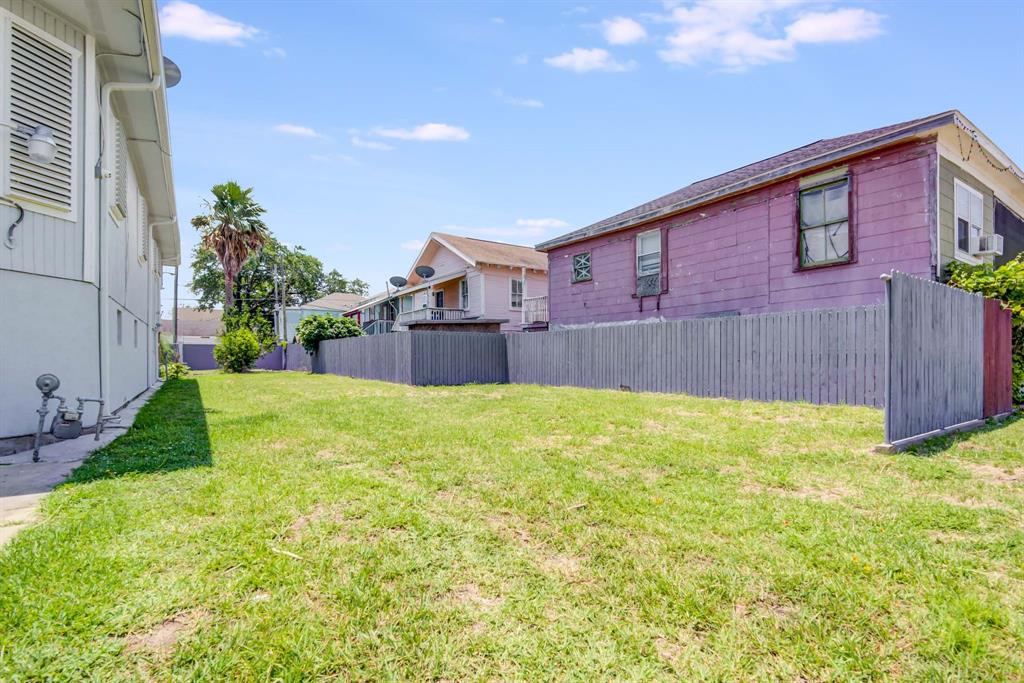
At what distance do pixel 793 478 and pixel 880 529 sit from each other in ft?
3.43

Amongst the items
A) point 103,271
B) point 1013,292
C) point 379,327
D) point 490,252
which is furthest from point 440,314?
point 1013,292

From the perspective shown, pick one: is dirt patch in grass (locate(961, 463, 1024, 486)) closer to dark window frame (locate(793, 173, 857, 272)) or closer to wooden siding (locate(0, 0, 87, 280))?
dark window frame (locate(793, 173, 857, 272))

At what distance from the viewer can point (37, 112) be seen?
4.84m

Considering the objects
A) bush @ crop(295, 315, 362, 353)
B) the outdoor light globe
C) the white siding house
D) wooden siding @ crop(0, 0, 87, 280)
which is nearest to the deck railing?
bush @ crop(295, 315, 362, 353)

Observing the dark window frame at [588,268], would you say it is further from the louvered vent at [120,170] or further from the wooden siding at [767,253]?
the louvered vent at [120,170]

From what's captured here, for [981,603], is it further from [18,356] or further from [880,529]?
[18,356]

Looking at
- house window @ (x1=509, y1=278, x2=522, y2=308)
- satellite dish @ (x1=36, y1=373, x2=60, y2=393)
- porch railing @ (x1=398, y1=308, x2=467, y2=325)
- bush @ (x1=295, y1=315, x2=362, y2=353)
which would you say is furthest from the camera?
bush @ (x1=295, y1=315, x2=362, y2=353)

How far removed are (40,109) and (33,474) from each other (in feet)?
11.8

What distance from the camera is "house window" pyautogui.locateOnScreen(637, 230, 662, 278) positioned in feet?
40.3

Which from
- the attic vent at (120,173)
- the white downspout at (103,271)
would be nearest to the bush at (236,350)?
the attic vent at (120,173)

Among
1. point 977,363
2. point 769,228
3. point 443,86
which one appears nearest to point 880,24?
point 769,228

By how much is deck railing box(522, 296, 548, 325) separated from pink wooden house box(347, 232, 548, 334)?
0.12 ft

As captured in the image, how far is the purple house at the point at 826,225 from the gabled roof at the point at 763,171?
0.11 feet

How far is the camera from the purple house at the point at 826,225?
8078mm
